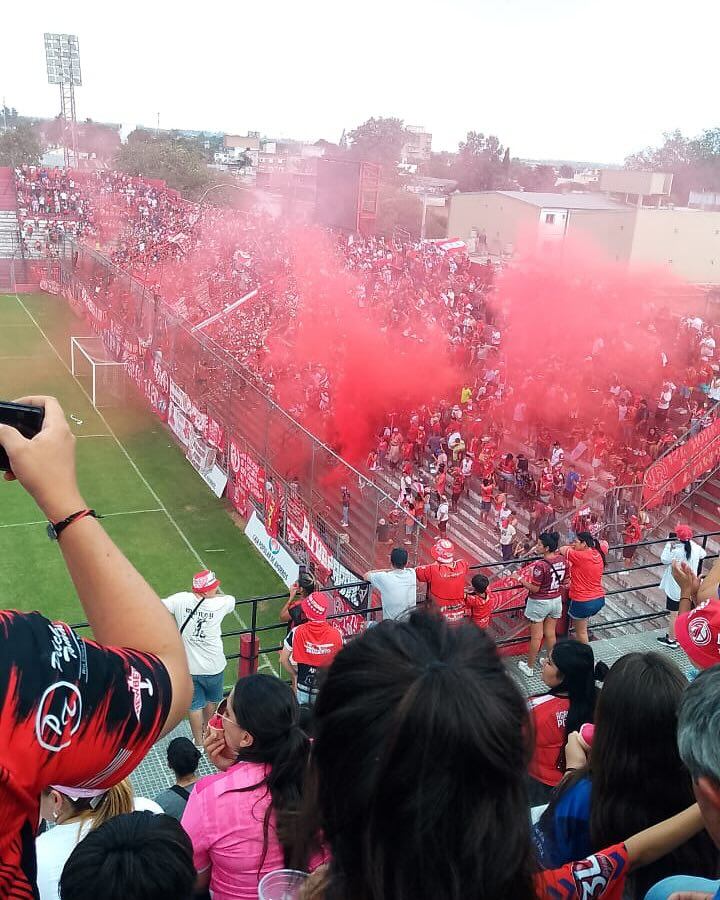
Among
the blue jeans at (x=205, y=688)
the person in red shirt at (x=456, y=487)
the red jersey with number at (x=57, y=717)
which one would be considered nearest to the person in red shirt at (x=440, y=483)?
the person in red shirt at (x=456, y=487)

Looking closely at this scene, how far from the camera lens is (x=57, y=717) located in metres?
1.05

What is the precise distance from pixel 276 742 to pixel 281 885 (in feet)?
4.04

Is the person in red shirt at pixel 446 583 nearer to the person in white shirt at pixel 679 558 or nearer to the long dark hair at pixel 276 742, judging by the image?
the person in white shirt at pixel 679 558

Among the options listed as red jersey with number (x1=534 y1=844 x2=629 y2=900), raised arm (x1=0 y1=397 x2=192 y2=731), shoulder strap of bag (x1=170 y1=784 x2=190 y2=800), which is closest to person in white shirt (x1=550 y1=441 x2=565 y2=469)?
shoulder strap of bag (x1=170 y1=784 x2=190 y2=800)

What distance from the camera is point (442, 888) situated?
1131 millimetres

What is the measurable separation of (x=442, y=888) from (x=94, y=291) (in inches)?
1129

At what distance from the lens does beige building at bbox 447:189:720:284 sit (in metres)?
29.0

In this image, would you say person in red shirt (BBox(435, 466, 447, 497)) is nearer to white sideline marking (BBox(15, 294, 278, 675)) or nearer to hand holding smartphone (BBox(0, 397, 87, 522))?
white sideline marking (BBox(15, 294, 278, 675))

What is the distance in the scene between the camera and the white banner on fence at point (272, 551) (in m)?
13.0

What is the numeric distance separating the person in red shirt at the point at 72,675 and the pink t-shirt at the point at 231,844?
1362mm

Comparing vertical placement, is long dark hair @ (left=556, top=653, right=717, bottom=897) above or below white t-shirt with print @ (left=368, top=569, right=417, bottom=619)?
above

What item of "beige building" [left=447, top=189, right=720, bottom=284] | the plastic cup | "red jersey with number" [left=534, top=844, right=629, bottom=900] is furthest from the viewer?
"beige building" [left=447, top=189, right=720, bottom=284]

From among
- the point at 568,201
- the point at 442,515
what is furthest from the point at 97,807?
the point at 568,201

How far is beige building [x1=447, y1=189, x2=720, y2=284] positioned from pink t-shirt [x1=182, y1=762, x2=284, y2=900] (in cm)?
2929
